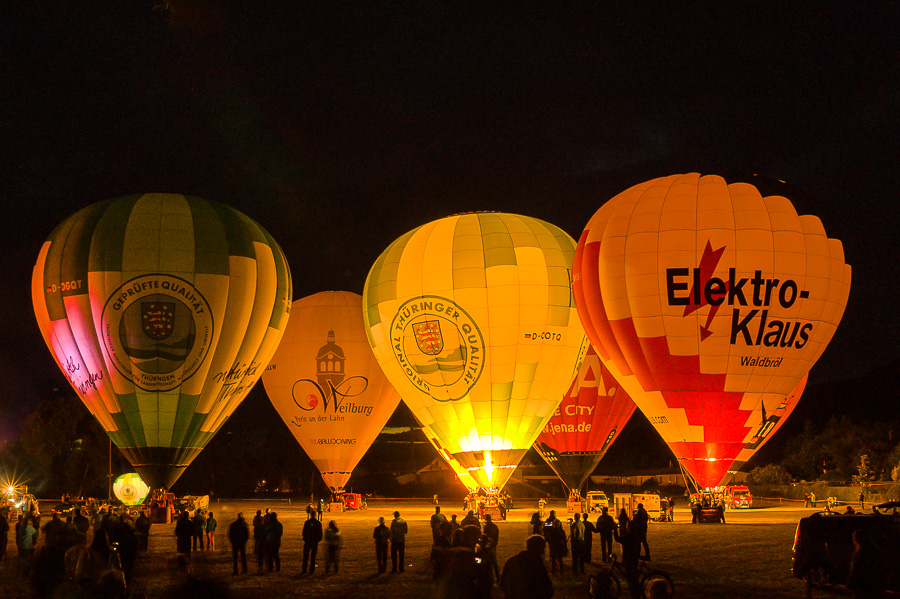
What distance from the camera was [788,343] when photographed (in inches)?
797

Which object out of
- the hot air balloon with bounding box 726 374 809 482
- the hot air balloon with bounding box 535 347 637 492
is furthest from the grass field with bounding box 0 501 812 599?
the hot air balloon with bounding box 535 347 637 492

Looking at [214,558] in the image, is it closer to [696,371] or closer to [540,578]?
[540,578]

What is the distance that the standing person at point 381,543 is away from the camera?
464 inches

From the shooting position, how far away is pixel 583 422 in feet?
92.7

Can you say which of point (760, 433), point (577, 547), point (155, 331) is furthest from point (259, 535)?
point (760, 433)

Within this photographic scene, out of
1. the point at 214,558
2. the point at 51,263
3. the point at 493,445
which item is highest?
the point at 51,263

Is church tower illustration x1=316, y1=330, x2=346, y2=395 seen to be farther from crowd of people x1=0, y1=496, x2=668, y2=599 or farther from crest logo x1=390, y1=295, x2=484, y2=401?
crowd of people x1=0, y1=496, x2=668, y2=599

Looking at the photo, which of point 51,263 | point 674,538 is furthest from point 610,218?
point 51,263

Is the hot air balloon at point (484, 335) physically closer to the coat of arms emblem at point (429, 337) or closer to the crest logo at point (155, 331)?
the coat of arms emblem at point (429, 337)

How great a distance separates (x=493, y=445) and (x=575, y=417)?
6308 mm

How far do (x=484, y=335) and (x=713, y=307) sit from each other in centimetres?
564

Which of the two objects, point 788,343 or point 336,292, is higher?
point 336,292

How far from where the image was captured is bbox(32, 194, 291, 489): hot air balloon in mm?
20188

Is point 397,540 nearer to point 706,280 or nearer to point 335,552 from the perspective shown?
point 335,552
